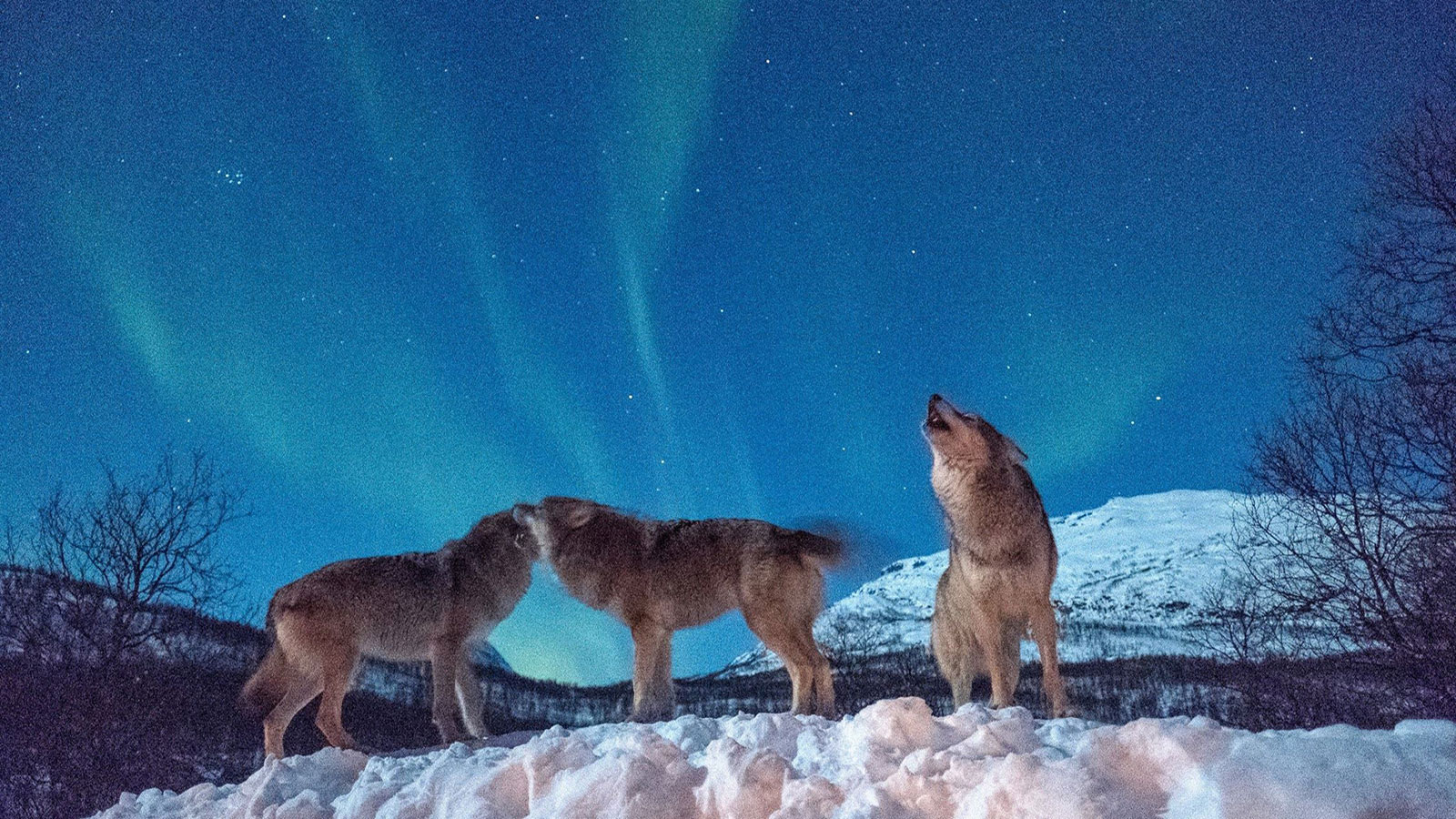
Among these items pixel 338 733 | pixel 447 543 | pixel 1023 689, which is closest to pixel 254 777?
pixel 338 733

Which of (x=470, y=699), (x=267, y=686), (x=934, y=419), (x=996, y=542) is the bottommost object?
(x=470, y=699)

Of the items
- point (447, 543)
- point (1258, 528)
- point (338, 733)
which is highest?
point (1258, 528)

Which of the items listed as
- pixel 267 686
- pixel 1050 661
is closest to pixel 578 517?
pixel 267 686

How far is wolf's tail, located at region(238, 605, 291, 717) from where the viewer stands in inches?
361

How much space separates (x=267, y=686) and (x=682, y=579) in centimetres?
437

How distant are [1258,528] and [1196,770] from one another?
15182mm

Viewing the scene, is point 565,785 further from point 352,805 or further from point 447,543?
point 447,543

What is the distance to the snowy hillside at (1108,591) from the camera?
1298 cm

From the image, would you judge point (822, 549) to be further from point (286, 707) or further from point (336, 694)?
point (286, 707)

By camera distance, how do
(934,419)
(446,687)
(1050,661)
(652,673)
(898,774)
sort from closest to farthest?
1. (898,774)
2. (1050,661)
3. (934,419)
4. (652,673)
5. (446,687)

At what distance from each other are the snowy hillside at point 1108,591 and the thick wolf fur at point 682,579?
60 cm

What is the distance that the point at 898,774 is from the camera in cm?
396

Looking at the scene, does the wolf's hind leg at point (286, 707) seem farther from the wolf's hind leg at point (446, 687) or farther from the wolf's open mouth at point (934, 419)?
the wolf's open mouth at point (934, 419)

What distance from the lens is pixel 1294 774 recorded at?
315 centimetres
